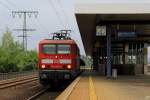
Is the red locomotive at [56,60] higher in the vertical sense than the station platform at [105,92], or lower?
higher

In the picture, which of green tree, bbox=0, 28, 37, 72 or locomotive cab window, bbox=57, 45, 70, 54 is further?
green tree, bbox=0, 28, 37, 72

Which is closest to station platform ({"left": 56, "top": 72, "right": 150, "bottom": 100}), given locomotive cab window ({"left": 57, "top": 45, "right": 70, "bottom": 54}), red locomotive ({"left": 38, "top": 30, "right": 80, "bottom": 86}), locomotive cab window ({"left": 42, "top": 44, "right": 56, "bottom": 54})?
red locomotive ({"left": 38, "top": 30, "right": 80, "bottom": 86})

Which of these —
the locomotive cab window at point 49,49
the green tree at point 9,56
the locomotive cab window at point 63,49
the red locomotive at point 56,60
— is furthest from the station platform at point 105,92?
the green tree at point 9,56

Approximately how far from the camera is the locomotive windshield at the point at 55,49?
103ft

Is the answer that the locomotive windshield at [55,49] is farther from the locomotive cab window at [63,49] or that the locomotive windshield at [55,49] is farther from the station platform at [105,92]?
the station platform at [105,92]

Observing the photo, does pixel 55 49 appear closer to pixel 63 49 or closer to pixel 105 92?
pixel 63 49

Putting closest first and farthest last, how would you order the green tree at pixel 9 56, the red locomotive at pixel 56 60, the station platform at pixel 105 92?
the station platform at pixel 105 92
the red locomotive at pixel 56 60
the green tree at pixel 9 56

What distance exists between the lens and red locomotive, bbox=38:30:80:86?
100 ft

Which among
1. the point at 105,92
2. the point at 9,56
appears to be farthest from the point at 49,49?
the point at 9,56

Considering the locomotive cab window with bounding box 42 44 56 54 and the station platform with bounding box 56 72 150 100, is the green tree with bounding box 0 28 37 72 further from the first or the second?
the station platform with bounding box 56 72 150 100

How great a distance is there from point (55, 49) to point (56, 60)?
2.82ft

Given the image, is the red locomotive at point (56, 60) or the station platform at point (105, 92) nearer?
the station platform at point (105, 92)

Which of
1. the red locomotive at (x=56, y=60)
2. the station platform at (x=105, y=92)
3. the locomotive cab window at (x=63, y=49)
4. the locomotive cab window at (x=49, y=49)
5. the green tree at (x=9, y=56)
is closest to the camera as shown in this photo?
the station platform at (x=105, y=92)

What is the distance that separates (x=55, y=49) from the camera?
103 feet
